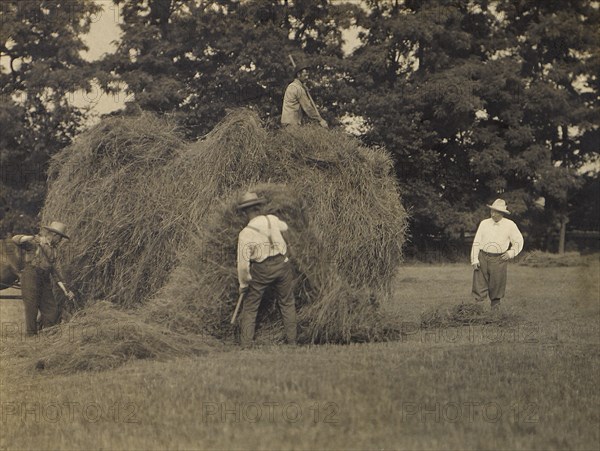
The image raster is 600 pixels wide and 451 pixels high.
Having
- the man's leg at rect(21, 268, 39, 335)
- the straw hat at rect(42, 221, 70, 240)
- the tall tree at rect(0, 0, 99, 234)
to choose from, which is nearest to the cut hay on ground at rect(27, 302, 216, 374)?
the man's leg at rect(21, 268, 39, 335)

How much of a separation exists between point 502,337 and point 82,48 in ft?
90.3

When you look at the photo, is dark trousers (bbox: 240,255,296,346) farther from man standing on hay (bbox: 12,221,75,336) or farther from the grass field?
man standing on hay (bbox: 12,221,75,336)

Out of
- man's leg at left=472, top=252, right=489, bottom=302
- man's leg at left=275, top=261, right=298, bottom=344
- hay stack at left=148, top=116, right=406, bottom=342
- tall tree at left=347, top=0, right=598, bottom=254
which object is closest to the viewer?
man's leg at left=275, top=261, right=298, bottom=344

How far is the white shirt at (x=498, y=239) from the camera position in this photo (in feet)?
46.2

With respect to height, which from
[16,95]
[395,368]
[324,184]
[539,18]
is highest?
[539,18]

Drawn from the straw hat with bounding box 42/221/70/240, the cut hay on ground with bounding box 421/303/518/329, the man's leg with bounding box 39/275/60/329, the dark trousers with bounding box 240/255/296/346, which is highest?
the straw hat with bounding box 42/221/70/240

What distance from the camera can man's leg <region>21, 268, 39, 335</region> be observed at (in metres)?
12.4

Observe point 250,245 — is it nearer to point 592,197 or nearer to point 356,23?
→ point 356,23

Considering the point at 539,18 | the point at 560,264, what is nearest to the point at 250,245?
the point at 560,264

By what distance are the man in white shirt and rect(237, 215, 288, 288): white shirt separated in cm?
526

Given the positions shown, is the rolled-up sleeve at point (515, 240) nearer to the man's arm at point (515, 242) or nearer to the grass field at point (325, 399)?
the man's arm at point (515, 242)

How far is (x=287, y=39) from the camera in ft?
109

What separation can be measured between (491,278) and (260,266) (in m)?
5.51

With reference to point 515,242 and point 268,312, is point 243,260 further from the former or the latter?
point 515,242
